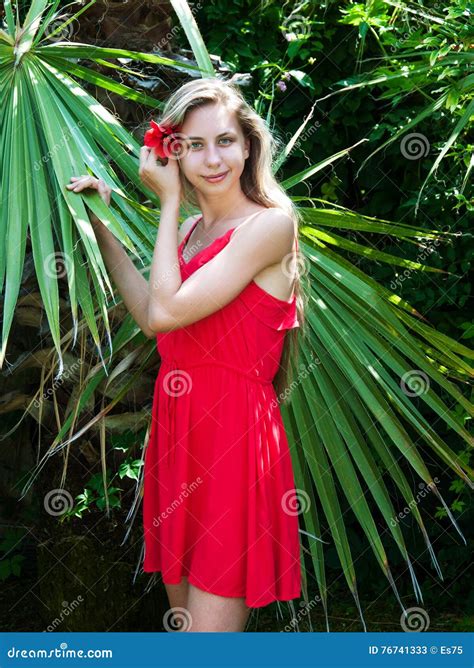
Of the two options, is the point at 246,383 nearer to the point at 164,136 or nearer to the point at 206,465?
the point at 206,465

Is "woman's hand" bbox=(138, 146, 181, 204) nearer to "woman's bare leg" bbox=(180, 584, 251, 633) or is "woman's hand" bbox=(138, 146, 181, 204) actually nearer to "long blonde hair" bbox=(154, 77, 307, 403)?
"long blonde hair" bbox=(154, 77, 307, 403)

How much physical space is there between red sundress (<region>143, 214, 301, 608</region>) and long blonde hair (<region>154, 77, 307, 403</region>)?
4.4 inches

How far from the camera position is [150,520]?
1984 millimetres

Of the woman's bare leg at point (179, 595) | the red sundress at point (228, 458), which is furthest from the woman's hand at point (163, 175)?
the woman's bare leg at point (179, 595)

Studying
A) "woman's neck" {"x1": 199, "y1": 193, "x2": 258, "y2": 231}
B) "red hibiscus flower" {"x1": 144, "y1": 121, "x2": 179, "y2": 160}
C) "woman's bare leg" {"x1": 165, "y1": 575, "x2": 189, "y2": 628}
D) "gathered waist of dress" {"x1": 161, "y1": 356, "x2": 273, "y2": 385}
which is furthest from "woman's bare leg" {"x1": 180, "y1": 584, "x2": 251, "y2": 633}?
"red hibiscus flower" {"x1": 144, "y1": 121, "x2": 179, "y2": 160}

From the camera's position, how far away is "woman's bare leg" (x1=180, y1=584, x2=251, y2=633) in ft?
5.85

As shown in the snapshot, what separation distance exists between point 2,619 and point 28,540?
Result: 1.09ft

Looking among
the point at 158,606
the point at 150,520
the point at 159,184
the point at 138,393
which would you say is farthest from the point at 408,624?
the point at 159,184

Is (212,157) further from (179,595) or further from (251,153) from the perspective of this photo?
(179,595)

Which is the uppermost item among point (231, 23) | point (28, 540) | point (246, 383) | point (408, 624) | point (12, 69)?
point (231, 23)

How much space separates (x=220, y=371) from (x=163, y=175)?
0.41 meters

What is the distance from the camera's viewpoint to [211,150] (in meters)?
1.90

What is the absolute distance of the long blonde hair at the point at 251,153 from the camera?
6.31 feet

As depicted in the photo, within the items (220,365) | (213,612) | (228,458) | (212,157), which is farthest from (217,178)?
(213,612)
